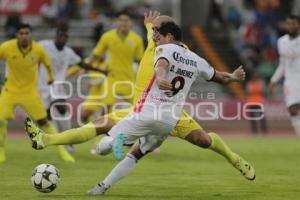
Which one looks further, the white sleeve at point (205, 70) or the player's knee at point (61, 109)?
the player's knee at point (61, 109)

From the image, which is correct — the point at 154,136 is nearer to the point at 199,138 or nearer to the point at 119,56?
the point at 199,138

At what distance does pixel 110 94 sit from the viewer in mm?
17438

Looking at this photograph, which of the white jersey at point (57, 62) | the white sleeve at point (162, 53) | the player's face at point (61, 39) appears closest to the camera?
the white sleeve at point (162, 53)

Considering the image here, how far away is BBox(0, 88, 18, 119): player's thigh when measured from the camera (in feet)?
47.7

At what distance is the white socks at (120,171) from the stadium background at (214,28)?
15.6 m

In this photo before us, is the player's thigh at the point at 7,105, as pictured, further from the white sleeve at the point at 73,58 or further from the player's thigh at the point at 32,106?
the white sleeve at the point at 73,58

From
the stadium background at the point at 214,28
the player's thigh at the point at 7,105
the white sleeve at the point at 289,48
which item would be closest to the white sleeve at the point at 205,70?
the player's thigh at the point at 7,105

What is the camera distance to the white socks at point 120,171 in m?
10.4

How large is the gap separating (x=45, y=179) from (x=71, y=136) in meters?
0.67

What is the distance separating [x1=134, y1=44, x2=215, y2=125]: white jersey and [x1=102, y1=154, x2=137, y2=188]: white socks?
605 millimetres

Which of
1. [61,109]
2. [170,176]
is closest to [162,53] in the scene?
[170,176]

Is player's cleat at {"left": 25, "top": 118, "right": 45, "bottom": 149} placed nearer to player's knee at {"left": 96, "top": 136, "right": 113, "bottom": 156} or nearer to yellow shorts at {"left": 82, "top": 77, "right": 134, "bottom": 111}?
player's knee at {"left": 96, "top": 136, "right": 113, "bottom": 156}

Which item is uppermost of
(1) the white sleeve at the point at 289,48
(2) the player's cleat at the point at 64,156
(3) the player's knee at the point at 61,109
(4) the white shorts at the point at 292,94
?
(1) the white sleeve at the point at 289,48

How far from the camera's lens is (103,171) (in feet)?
44.7
